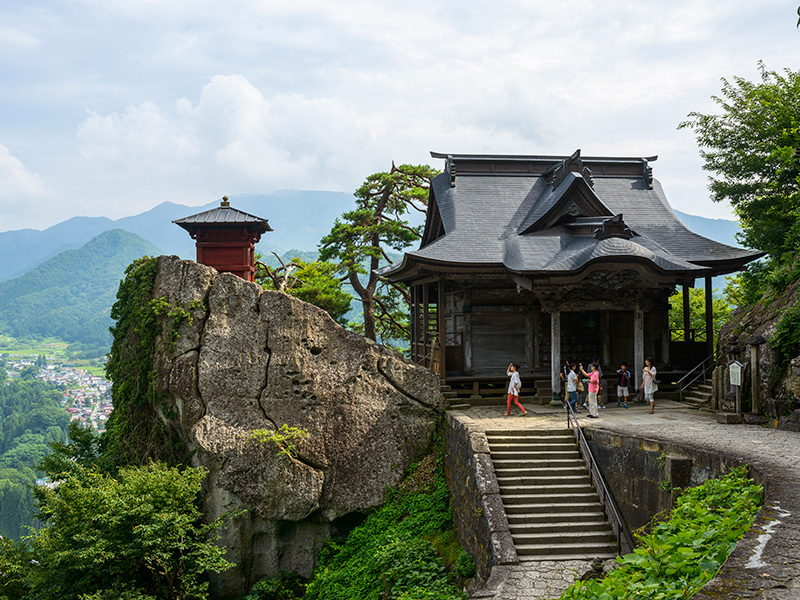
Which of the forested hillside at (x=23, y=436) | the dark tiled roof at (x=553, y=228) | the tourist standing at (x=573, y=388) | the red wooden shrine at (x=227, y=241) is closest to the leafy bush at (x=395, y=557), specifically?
the tourist standing at (x=573, y=388)

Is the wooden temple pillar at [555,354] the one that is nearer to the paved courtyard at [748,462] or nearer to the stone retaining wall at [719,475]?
the paved courtyard at [748,462]

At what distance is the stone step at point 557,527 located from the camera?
37.0 feet

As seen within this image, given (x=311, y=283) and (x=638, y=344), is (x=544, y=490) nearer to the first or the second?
(x=638, y=344)

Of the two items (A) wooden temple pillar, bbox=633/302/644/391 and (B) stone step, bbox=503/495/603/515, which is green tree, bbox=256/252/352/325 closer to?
(A) wooden temple pillar, bbox=633/302/644/391

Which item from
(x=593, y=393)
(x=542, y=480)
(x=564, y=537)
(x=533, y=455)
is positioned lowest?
(x=564, y=537)

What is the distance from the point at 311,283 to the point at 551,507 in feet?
48.7

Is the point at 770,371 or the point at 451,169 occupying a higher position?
the point at 451,169

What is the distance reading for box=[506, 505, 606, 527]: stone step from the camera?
11500 mm

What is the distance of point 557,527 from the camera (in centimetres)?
1134

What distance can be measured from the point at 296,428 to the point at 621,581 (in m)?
10.5

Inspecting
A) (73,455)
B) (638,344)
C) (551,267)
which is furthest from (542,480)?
(73,455)

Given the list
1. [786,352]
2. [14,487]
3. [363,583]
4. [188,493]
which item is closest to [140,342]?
[188,493]

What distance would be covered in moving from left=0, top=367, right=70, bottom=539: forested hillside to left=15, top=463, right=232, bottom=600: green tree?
4966cm

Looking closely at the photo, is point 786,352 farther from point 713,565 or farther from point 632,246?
point 713,565
